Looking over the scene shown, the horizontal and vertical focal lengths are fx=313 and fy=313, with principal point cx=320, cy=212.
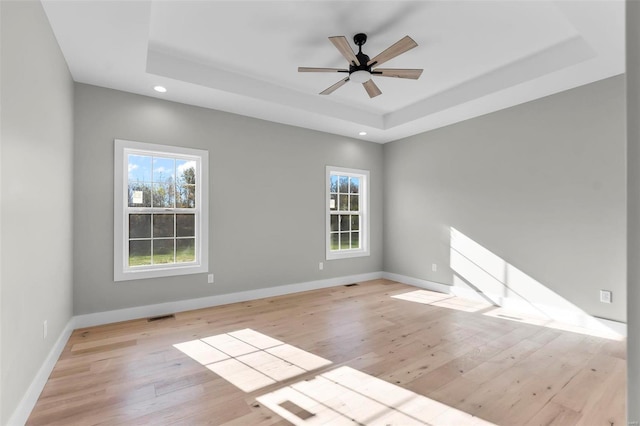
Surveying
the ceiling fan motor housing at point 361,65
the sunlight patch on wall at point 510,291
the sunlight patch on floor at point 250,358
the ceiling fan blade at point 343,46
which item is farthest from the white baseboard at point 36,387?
the sunlight patch on wall at point 510,291

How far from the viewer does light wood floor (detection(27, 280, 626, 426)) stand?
1998 mm

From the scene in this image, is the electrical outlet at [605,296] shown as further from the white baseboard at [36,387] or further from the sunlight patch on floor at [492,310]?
the white baseboard at [36,387]

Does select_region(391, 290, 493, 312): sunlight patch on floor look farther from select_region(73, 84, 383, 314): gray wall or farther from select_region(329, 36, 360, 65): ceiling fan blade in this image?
select_region(329, 36, 360, 65): ceiling fan blade

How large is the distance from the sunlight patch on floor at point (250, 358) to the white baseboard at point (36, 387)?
910mm

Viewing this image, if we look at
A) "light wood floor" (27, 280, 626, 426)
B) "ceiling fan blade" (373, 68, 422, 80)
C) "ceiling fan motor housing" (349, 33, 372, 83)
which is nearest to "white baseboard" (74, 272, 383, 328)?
"light wood floor" (27, 280, 626, 426)

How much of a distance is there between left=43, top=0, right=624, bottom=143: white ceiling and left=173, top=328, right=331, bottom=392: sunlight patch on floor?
279cm

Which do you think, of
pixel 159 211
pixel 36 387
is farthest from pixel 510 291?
pixel 36 387

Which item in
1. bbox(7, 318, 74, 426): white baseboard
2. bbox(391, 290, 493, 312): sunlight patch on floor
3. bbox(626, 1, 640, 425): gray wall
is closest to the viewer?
bbox(626, 1, 640, 425): gray wall

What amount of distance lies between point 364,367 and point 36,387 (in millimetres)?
2328

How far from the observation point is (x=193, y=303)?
13.4ft

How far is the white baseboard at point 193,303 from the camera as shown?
3500 millimetres

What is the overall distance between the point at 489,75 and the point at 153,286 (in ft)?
15.8

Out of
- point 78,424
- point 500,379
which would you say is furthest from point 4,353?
point 500,379

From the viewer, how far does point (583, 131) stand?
11.6ft
